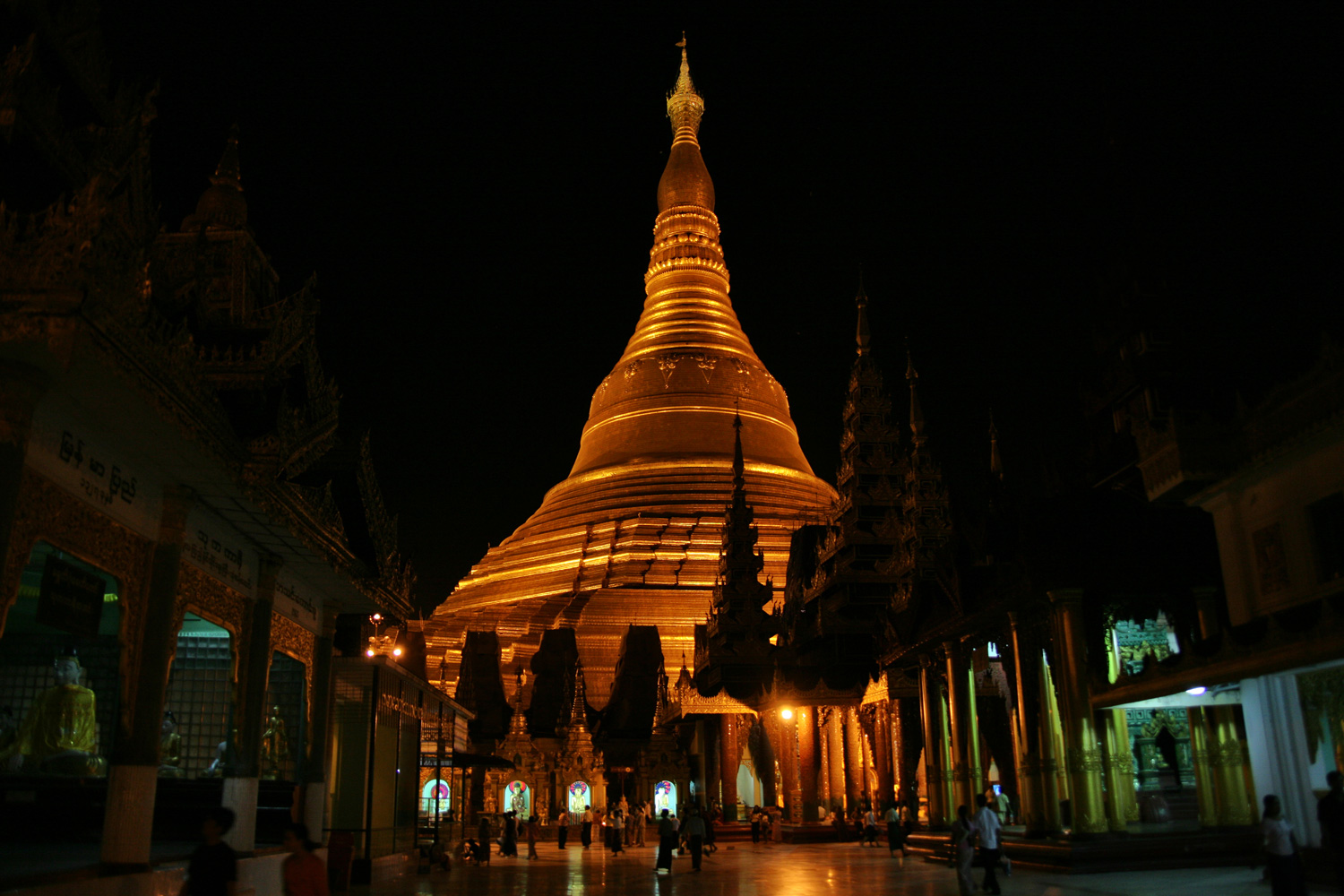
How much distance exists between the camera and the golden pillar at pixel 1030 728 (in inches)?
549

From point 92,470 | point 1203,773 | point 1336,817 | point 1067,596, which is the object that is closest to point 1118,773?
point 1203,773

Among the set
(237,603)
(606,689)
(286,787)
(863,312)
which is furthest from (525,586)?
(237,603)

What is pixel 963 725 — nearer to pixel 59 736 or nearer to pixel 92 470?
pixel 59 736

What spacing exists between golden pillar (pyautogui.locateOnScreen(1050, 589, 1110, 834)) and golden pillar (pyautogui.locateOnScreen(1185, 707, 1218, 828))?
1329 millimetres

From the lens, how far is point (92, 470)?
7.93 meters

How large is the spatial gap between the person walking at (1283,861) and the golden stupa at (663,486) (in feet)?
93.0

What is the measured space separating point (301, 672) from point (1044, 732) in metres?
9.02

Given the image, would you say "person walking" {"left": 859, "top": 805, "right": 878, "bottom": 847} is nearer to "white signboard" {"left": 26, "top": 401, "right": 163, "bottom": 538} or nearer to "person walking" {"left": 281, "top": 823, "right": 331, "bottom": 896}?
"white signboard" {"left": 26, "top": 401, "right": 163, "bottom": 538}

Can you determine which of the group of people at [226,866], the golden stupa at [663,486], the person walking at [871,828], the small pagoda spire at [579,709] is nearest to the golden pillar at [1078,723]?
the person walking at [871,828]

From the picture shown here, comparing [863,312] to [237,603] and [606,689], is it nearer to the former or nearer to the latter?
[606,689]

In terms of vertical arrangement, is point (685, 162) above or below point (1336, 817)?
above

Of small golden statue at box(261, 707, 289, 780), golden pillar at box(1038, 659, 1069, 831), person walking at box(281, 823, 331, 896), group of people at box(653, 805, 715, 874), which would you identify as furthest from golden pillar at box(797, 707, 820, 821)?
person walking at box(281, 823, 331, 896)

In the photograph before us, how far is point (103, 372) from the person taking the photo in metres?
7.04

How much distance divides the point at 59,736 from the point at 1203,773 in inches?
482
